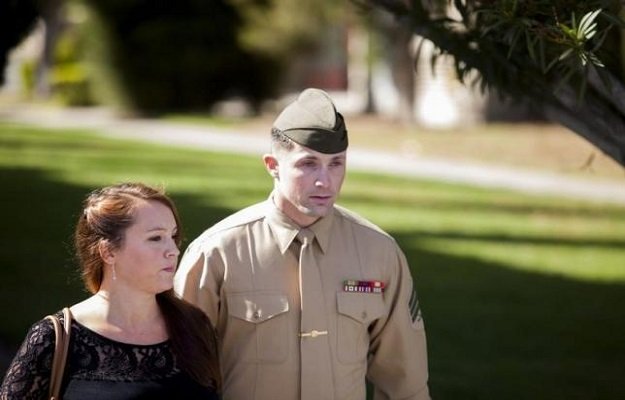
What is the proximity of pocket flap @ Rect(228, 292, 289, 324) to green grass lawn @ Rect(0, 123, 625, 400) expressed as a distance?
3.82 ft

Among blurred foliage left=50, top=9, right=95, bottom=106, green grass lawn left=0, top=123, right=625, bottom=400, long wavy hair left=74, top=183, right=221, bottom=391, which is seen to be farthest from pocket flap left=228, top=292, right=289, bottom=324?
blurred foliage left=50, top=9, right=95, bottom=106

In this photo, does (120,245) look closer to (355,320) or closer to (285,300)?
(285,300)

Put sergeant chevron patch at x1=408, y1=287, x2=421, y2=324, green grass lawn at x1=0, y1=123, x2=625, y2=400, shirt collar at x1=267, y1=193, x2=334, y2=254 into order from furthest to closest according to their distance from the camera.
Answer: green grass lawn at x1=0, y1=123, x2=625, y2=400 → sergeant chevron patch at x1=408, y1=287, x2=421, y2=324 → shirt collar at x1=267, y1=193, x2=334, y2=254

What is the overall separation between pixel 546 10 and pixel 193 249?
5.83 ft

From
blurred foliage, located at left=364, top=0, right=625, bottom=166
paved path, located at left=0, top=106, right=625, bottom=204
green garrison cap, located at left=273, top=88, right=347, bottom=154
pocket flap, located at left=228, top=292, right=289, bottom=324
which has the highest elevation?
blurred foliage, located at left=364, top=0, right=625, bottom=166

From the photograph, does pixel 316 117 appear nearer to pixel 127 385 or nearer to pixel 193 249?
pixel 193 249

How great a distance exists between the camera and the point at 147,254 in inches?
135

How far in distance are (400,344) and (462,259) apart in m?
7.69

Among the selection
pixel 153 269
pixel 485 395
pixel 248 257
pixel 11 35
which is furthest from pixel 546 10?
pixel 11 35

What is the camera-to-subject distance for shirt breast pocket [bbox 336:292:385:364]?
3.82 metres

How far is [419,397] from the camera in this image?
13.2 ft

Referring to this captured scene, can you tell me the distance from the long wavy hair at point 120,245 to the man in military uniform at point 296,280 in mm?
287

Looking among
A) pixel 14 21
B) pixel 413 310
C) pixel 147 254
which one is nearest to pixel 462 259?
pixel 14 21

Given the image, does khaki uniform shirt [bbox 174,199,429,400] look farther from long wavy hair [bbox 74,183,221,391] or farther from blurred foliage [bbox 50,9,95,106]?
blurred foliage [bbox 50,9,95,106]
